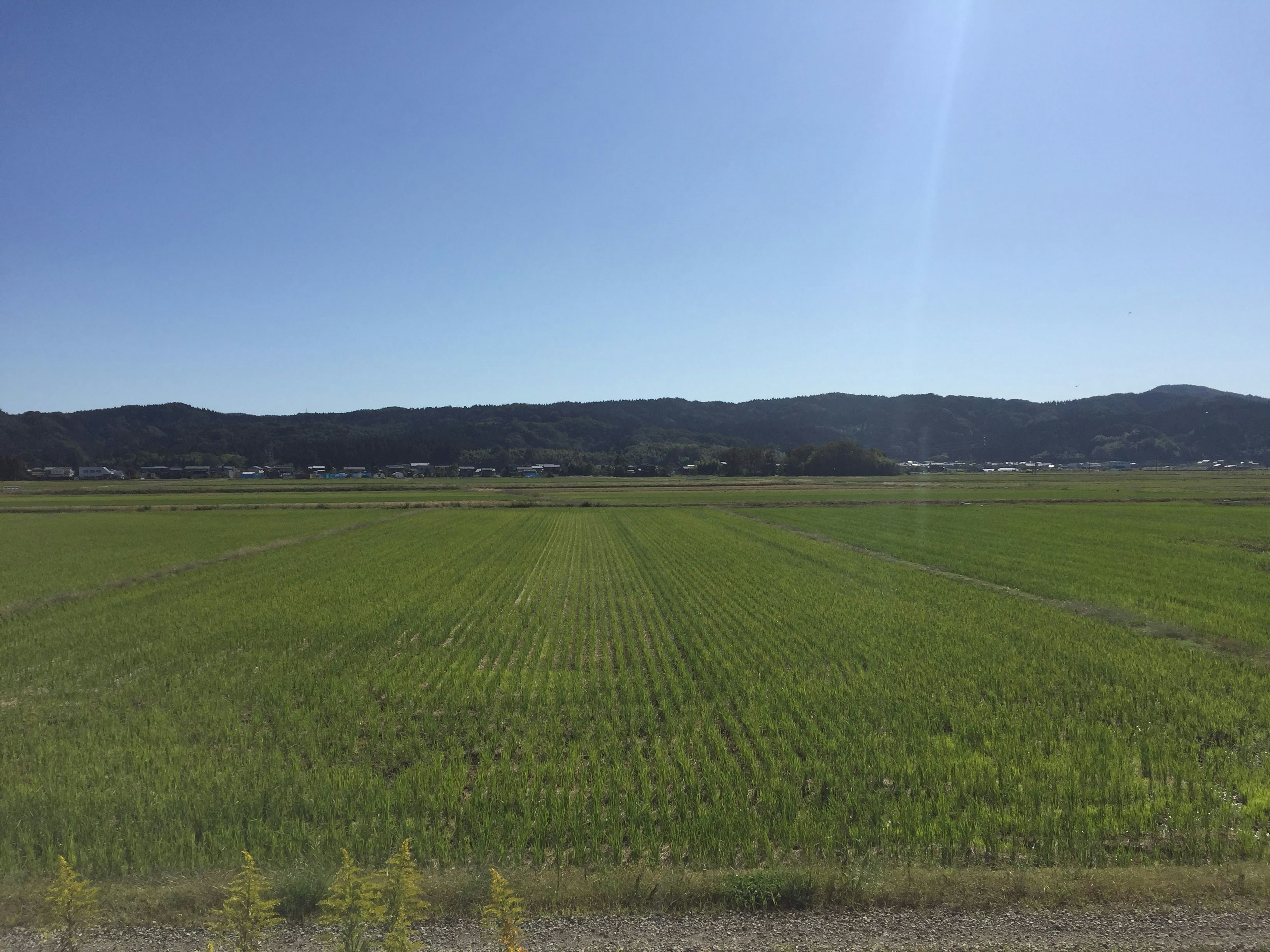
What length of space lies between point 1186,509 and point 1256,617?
42024 millimetres

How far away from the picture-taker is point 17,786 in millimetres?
7535

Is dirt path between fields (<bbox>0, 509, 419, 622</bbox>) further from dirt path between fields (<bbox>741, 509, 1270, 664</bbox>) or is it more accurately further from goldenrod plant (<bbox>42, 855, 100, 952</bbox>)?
dirt path between fields (<bbox>741, 509, 1270, 664</bbox>)

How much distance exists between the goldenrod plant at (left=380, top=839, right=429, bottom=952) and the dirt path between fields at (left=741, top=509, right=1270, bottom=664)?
14463 mm

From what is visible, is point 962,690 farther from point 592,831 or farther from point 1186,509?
point 1186,509

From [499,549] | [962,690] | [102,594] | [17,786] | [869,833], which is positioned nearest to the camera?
[869,833]

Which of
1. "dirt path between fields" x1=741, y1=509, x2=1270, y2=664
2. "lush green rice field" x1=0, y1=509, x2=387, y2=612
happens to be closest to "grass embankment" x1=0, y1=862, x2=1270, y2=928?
"dirt path between fields" x1=741, y1=509, x2=1270, y2=664

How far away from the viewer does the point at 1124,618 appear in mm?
16094

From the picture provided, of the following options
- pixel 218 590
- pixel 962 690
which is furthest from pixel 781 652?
pixel 218 590

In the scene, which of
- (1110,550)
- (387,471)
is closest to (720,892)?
(1110,550)

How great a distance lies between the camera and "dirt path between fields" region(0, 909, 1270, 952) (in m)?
5.04

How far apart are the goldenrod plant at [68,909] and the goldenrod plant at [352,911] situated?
134cm

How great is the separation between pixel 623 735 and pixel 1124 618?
13198mm

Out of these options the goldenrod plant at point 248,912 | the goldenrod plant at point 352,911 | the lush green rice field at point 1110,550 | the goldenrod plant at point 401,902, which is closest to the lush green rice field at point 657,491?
the lush green rice field at point 1110,550

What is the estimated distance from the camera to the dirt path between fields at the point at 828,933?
5035 millimetres
